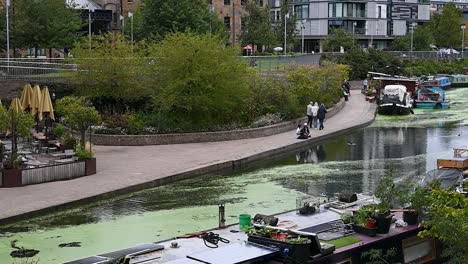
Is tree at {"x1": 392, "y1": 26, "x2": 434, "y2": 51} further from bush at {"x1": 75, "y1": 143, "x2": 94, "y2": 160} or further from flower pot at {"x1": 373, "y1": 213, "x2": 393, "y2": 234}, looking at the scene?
flower pot at {"x1": 373, "y1": 213, "x2": 393, "y2": 234}

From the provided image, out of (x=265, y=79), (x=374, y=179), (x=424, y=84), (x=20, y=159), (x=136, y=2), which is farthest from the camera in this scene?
(x=136, y=2)

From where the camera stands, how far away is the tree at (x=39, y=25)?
204 feet

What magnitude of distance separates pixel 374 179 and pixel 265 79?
18864 millimetres

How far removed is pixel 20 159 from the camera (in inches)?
1116

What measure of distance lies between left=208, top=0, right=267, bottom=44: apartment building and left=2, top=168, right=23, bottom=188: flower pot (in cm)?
6668

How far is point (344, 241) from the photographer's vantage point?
600 inches

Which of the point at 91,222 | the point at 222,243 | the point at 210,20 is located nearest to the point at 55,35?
the point at 210,20

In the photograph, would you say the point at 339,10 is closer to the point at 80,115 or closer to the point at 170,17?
the point at 170,17

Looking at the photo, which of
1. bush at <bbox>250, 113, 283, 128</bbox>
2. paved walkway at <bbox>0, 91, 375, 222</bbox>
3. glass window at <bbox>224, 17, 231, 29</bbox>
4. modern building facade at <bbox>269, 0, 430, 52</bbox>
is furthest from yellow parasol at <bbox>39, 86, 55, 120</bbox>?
modern building facade at <bbox>269, 0, 430, 52</bbox>

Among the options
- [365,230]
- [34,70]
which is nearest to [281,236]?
[365,230]

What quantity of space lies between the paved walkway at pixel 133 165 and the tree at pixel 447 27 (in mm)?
84457

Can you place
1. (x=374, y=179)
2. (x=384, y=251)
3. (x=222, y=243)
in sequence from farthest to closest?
(x=374, y=179)
(x=384, y=251)
(x=222, y=243)

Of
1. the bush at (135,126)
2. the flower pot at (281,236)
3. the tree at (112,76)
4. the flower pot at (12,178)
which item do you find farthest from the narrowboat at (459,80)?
the flower pot at (281,236)

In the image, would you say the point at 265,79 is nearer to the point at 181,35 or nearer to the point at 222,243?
the point at 181,35
